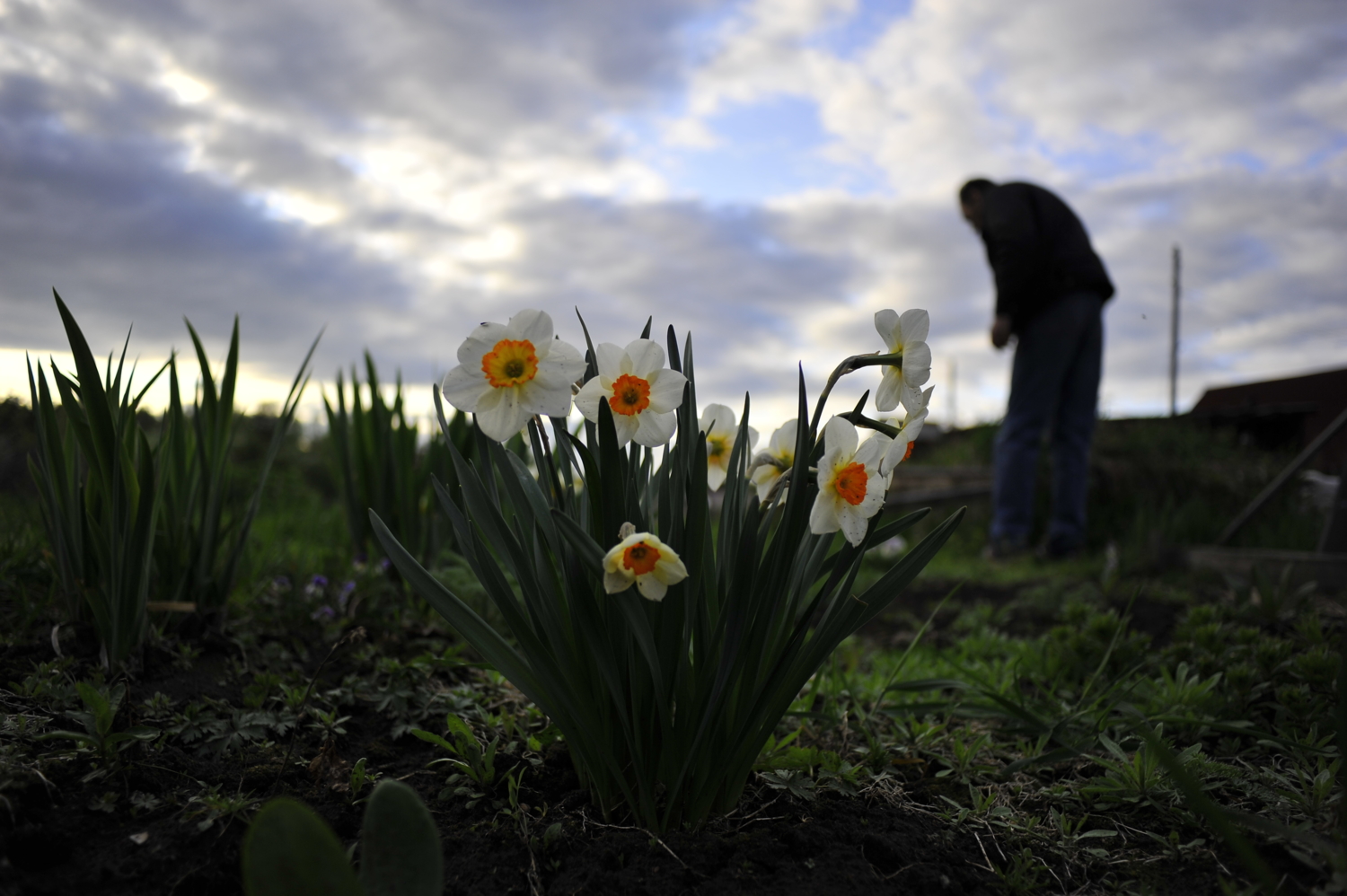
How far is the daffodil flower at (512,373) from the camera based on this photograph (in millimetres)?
955

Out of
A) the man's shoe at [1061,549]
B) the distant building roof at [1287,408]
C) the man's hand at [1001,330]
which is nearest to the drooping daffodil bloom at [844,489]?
the man's hand at [1001,330]

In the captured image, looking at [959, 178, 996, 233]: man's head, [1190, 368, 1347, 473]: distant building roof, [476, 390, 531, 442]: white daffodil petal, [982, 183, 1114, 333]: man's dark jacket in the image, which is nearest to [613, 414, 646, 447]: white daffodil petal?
[476, 390, 531, 442]: white daffodil petal

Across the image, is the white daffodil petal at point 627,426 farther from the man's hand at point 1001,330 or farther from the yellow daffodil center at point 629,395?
the man's hand at point 1001,330

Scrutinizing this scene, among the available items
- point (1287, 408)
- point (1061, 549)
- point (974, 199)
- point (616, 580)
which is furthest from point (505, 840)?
point (1287, 408)

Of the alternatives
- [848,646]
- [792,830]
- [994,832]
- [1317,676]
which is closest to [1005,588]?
[848,646]

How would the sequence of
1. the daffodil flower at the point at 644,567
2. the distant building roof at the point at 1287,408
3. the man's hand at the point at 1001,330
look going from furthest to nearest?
the distant building roof at the point at 1287,408 → the man's hand at the point at 1001,330 → the daffodil flower at the point at 644,567

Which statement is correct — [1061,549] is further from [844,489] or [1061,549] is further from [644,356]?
[644,356]

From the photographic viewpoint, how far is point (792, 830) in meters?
1.08

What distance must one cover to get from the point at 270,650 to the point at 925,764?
1.40m

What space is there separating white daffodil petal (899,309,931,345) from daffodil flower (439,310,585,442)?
0.47 meters

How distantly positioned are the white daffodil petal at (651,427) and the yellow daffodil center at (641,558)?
184 millimetres

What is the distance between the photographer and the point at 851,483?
0.99 metres

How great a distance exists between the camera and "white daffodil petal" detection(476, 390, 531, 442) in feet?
3.12

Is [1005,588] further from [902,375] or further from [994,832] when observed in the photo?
[902,375]
